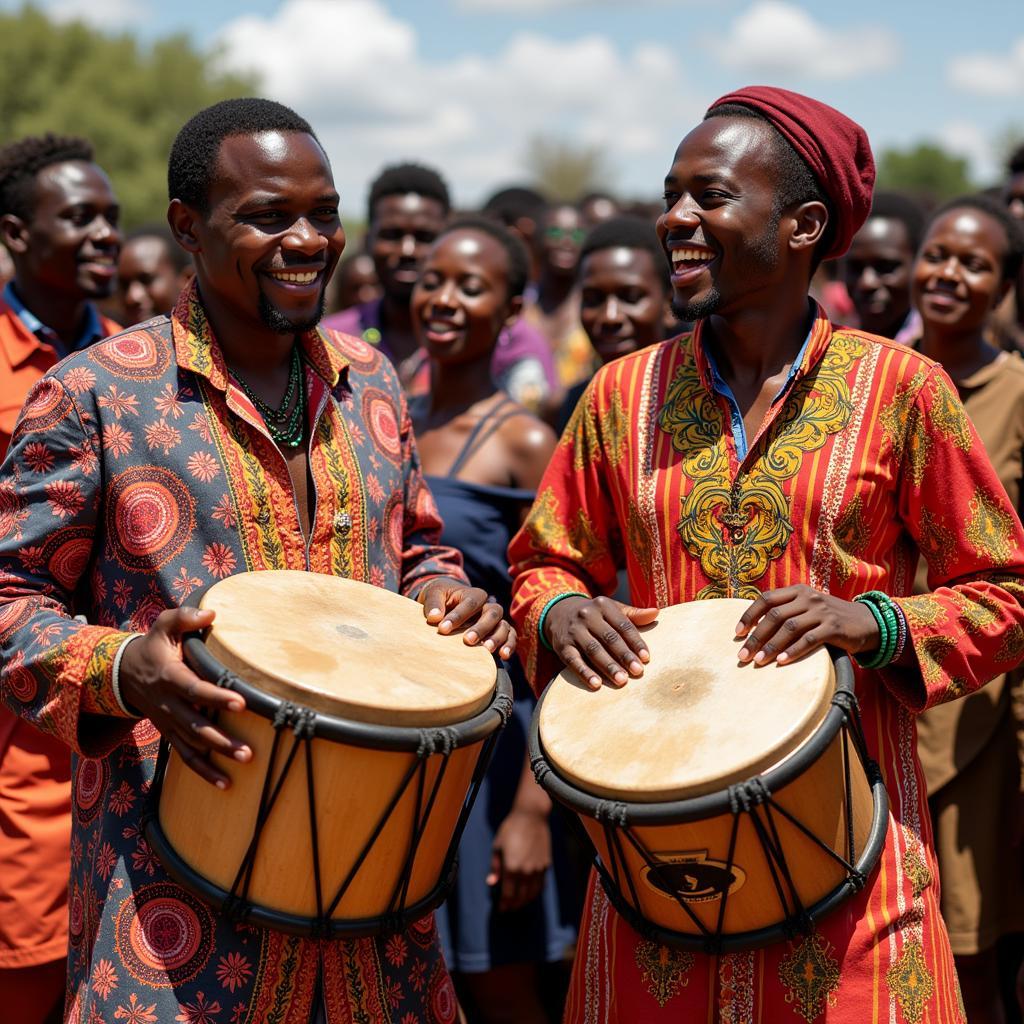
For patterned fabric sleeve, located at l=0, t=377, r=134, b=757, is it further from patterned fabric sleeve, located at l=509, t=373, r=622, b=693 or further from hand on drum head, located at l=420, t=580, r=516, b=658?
patterned fabric sleeve, located at l=509, t=373, r=622, b=693

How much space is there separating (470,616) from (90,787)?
2.69 ft

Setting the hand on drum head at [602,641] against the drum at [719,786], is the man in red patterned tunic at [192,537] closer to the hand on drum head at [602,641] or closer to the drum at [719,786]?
the hand on drum head at [602,641]

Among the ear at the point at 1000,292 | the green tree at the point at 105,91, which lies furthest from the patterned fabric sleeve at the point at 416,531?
the green tree at the point at 105,91

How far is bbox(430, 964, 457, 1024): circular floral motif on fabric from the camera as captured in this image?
277 cm

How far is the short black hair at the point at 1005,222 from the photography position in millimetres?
4535

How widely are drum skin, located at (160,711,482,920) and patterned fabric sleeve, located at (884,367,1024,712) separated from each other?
0.92 m

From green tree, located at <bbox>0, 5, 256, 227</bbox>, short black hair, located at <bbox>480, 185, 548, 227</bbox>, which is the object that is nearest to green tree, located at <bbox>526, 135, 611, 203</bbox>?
green tree, located at <bbox>0, 5, 256, 227</bbox>

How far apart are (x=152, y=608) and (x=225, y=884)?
0.56m

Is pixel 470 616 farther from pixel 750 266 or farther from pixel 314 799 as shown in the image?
pixel 750 266

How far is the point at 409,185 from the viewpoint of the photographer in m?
6.87

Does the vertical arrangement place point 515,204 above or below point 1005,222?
below

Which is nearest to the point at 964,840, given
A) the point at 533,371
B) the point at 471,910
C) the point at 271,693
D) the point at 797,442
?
the point at 471,910

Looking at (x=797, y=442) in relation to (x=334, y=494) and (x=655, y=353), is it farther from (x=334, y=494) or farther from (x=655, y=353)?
(x=334, y=494)

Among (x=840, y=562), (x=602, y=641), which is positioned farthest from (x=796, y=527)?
(x=602, y=641)
